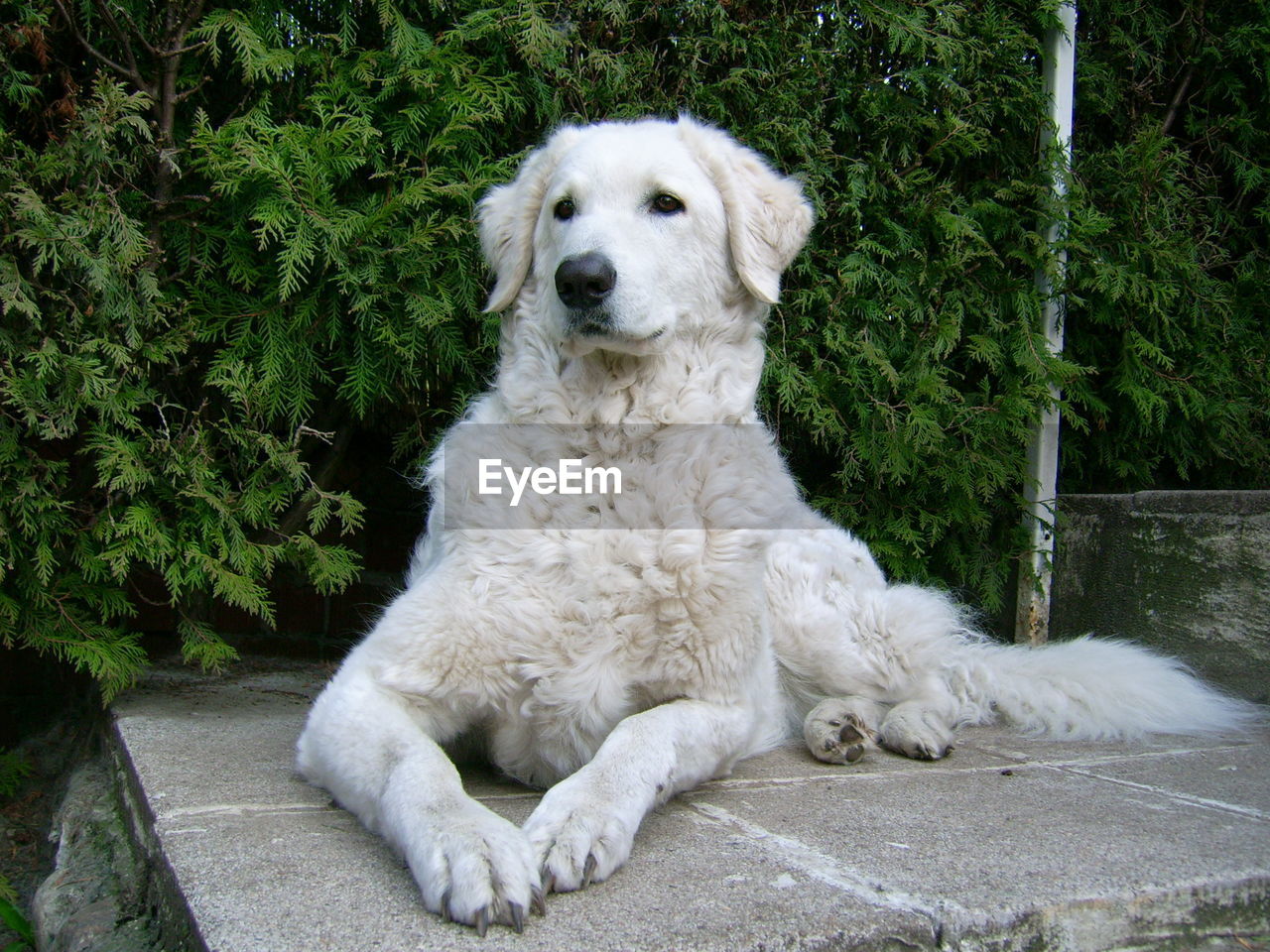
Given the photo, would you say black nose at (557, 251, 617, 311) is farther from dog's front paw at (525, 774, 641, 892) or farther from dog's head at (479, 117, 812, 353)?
dog's front paw at (525, 774, 641, 892)

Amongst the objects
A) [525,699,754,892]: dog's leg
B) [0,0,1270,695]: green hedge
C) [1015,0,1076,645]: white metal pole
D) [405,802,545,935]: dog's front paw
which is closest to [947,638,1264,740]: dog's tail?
[0,0,1270,695]: green hedge

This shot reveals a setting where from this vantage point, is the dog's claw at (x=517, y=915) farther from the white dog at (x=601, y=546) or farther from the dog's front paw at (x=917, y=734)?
the dog's front paw at (x=917, y=734)

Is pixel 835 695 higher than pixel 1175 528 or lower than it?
lower

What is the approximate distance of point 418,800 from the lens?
1608mm

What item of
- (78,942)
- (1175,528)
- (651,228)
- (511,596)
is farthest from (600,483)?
(1175,528)

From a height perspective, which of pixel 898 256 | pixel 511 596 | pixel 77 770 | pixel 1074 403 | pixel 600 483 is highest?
pixel 898 256

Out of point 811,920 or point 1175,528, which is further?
point 1175,528

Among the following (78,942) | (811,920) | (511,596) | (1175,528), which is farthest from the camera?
(1175,528)

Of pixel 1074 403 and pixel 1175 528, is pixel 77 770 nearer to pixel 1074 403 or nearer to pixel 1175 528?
pixel 1175 528

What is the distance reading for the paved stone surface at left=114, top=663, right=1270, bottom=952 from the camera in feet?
4.50

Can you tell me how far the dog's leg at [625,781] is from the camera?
1.52m

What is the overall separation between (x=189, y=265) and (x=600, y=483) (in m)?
1.60

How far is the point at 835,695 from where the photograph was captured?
114 inches

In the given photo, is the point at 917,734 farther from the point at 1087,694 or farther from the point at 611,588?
the point at 611,588
